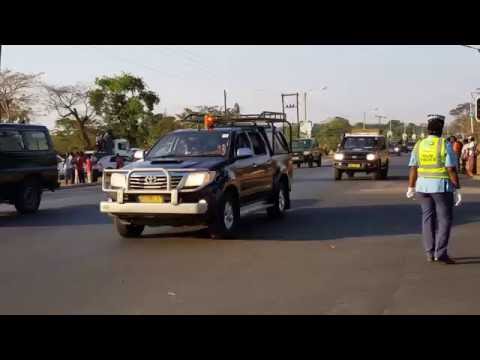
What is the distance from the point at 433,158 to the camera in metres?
8.33

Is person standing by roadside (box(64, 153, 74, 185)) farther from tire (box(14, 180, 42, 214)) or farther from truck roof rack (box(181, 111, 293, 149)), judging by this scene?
truck roof rack (box(181, 111, 293, 149))

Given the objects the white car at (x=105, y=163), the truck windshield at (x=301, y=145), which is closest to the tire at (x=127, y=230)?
the white car at (x=105, y=163)

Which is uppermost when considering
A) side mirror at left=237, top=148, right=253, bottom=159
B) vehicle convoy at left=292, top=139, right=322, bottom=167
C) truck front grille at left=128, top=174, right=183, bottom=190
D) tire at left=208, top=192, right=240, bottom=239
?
side mirror at left=237, top=148, right=253, bottom=159

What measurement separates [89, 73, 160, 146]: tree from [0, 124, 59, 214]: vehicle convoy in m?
37.0

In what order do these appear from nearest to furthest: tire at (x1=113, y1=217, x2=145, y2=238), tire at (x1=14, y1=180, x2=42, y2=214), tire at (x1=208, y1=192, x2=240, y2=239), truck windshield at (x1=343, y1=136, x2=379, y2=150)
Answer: tire at (x1=208, y1=192, x2=240, y2=239), tire at (x1=113, y1=217, x2=145, y2=238), tire at (x1=14, y1=180, x2=42, y2=214), truck windshield at (x1=343, y1=136, x2=379, y2=150)

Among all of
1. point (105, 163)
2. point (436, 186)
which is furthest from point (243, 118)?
point (105, 163)

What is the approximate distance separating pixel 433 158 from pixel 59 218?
8.71m

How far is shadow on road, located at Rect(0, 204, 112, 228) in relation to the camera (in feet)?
43.6

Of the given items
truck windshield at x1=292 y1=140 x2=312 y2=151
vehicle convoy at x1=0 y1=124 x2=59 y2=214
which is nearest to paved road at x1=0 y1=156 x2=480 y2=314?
vehicle convoy at x1=0 y1=124 x2=59 y2=214

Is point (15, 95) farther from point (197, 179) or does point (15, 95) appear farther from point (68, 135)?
point (197, 179)

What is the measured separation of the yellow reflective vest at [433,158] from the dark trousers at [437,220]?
25cm
